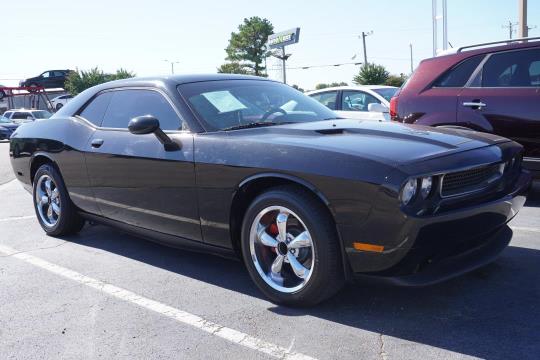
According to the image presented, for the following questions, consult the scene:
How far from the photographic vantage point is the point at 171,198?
3805mm

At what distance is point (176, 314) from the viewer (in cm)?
331

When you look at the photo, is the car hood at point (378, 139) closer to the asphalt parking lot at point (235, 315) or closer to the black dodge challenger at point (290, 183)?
the black dodge challenger at point (290, 183)

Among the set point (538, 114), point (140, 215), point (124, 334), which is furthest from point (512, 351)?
point (538, 114)

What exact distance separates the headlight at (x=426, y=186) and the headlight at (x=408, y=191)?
0.16 feet

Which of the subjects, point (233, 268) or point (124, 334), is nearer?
point (124, 334)

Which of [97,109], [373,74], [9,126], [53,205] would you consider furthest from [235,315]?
[373,74]

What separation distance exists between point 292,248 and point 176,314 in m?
0.82

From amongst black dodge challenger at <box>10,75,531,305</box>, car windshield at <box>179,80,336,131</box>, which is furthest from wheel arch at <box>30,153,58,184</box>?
car windshield at <box>179,80,336,131</box>

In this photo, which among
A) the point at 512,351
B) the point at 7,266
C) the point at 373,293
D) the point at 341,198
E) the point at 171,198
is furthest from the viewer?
the point at 7,266

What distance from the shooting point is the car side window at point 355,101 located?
9.29m

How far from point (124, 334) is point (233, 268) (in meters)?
1.20

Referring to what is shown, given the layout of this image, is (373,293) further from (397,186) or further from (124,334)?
(124,334)

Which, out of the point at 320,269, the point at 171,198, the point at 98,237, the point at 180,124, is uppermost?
the point at 180,124

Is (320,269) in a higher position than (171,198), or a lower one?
lower
